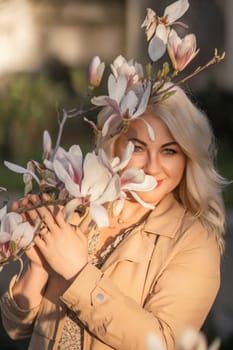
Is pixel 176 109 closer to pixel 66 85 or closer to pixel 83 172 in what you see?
pixel 83 172

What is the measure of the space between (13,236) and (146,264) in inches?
25.1

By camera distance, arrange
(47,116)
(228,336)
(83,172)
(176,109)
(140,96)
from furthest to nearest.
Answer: (47,116), (228,336), (176,109), (140,96), (83,172)

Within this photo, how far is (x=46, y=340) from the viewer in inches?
113

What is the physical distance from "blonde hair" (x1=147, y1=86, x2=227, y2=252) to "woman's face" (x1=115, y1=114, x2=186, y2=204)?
22mm

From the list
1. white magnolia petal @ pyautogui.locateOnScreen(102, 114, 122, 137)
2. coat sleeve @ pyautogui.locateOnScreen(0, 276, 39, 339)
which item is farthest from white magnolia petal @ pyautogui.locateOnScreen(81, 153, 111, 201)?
coat sleeve @ pyautogui.locateOnScreen(0, 276, 39, 339)

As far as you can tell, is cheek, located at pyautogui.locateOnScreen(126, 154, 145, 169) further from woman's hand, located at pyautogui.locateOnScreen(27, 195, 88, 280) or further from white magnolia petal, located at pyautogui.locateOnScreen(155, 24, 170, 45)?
white magnolia petal, located at pyautogui.locateOnScreen(155, 24, 170, 45)

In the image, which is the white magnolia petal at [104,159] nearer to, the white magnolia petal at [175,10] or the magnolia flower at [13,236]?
the magnolia flower at [13,236]

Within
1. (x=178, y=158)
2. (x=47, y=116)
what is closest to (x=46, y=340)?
(x=178, y=158)

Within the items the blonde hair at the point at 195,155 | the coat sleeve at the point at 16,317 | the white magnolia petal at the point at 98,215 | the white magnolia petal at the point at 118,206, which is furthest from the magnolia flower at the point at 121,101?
the coat sleeve at the point at 16,317

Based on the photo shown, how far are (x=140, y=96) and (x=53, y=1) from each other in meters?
15.7

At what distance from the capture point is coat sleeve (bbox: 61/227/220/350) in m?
2.63

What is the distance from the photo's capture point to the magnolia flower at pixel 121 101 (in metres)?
2.34

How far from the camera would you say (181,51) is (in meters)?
2.41

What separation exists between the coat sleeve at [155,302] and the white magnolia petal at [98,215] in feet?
1.36
